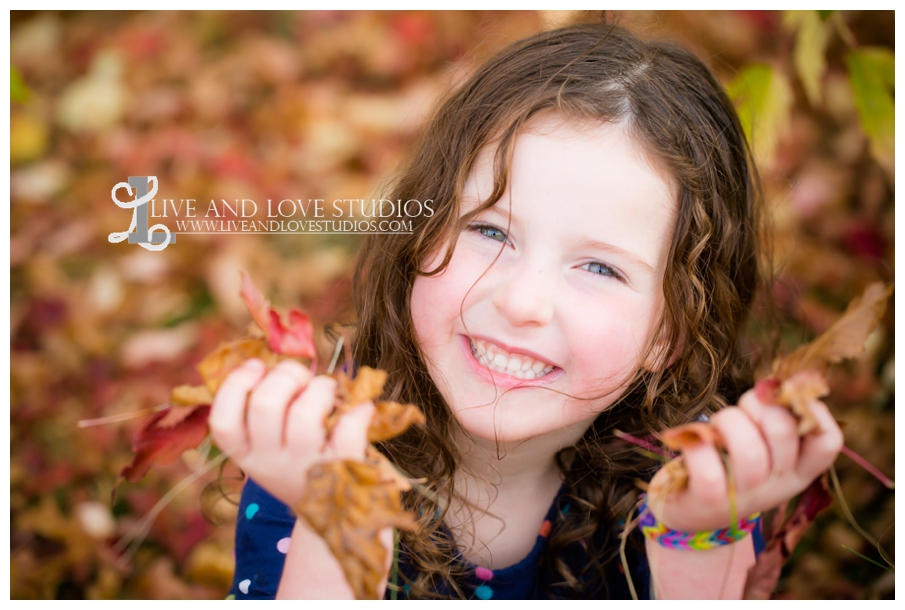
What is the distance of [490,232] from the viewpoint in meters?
0.85

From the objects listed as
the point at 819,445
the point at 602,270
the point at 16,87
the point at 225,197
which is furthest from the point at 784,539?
the point at 225,197

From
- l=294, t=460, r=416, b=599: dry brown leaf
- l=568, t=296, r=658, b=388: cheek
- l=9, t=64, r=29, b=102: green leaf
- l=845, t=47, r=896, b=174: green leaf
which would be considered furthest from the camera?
l=845, t=47, r=896, b=174: green leaf

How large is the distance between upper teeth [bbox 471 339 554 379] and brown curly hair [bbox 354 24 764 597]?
0.37 feet

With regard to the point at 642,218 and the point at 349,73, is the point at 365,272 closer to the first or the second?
the point at 642,218

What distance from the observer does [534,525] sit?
3.56ft

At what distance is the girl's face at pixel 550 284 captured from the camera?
789 millimetres

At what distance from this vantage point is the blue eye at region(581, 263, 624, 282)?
83 cm

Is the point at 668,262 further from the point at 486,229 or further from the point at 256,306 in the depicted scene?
the point at 256,306

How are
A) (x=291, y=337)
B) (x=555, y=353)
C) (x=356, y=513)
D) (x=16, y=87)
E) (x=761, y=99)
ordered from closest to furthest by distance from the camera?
(x=356, y=513), (x=291, y=337), (x=555, y=353), (x=16, y=87), (x=761, y=99)

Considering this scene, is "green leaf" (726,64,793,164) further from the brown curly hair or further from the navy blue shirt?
the navy blue shirt

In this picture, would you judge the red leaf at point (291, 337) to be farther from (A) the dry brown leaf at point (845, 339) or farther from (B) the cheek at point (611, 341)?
(A) the dry brown leaf at point (845, 339)

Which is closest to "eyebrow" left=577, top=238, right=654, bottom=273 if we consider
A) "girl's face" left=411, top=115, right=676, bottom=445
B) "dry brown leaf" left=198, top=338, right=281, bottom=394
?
"girl's face" left=411, top=115, right=676, bottom=445

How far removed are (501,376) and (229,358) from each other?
311mm
